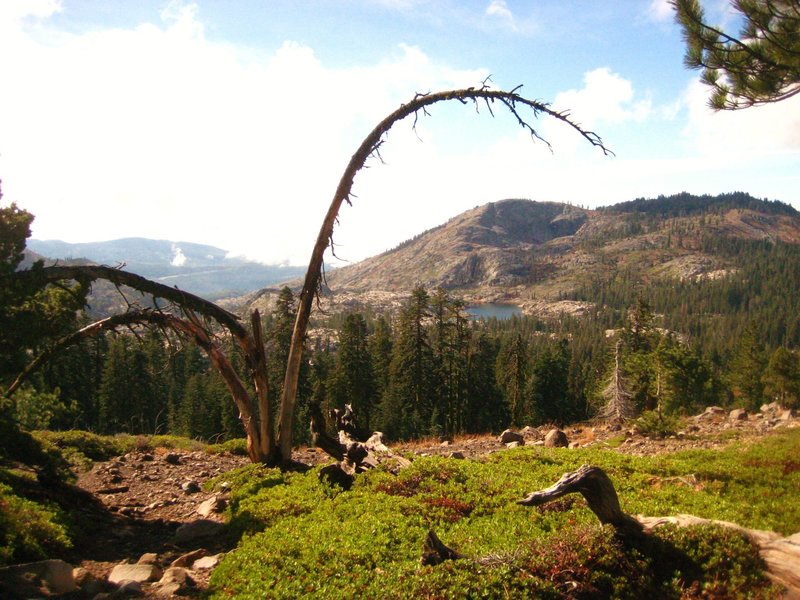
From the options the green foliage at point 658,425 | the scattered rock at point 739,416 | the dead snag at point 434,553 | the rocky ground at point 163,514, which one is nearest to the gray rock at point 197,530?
the rocky ground at point 163,514

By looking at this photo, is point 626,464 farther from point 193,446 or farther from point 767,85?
point 193,446

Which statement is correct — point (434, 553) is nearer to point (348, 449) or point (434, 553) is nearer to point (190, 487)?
point (348, 449)

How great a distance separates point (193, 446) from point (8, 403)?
34.5ft

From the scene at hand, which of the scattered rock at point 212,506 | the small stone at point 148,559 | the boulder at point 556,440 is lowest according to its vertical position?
the boulder at point 556,440

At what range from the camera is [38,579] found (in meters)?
6.11

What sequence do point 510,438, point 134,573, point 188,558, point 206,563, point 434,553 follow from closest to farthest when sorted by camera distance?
point 434,553 < point 134,573 < point 206,563 < point 188,558 < point 510,438

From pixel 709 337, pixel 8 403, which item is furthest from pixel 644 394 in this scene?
pixel 709 337

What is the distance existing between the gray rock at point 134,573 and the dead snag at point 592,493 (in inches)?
215

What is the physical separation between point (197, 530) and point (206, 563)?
6.09 feet

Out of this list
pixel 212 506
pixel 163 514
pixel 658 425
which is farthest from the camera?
pixel 658 425

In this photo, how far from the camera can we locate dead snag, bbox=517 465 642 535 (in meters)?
5.96

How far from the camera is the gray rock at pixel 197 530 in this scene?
883 cm

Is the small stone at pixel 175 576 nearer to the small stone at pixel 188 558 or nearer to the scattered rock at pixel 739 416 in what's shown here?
the small stone at pixel 188 558

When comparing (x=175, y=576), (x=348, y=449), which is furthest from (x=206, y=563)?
(x=348, y=449)
